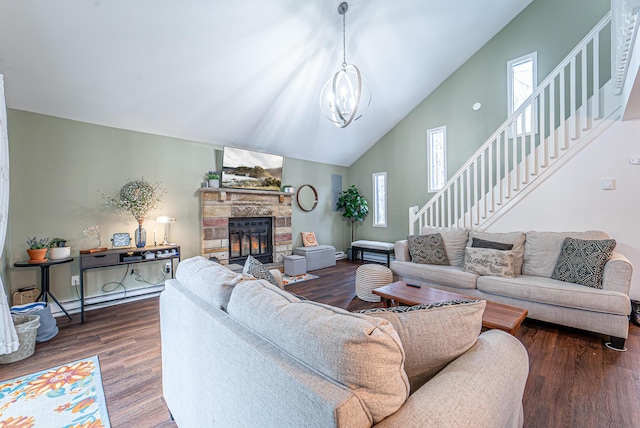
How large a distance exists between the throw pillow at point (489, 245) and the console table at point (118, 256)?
390cm

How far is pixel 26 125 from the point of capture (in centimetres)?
312

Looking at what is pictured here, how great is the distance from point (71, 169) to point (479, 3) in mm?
6015

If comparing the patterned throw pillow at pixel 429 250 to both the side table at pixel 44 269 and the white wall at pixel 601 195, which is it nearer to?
the white wall at pixel 601 195

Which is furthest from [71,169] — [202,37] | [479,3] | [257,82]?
[479,3]

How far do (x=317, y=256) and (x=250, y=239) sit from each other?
4.43 feet

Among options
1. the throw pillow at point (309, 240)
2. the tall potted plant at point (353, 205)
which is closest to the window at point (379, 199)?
the tall potted plant at point (353, 205)

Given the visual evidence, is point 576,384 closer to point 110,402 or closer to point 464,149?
point 110,402

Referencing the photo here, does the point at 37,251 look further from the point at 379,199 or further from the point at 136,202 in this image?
the point at 379,199

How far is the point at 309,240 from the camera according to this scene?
589cm

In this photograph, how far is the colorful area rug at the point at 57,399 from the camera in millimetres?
1617

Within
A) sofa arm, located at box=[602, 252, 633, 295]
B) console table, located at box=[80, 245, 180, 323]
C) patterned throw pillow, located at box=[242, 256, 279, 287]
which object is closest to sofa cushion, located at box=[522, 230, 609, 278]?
sofa arm, located at box=[602, 252, 633, 295]

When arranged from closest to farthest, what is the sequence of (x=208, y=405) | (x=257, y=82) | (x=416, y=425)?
(x=416, y=425)
(x=208, y=405)
(x=257, y=82)

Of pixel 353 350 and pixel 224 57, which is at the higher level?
pixel 224 57

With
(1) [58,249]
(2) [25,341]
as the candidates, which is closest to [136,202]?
(1) [58,249]
